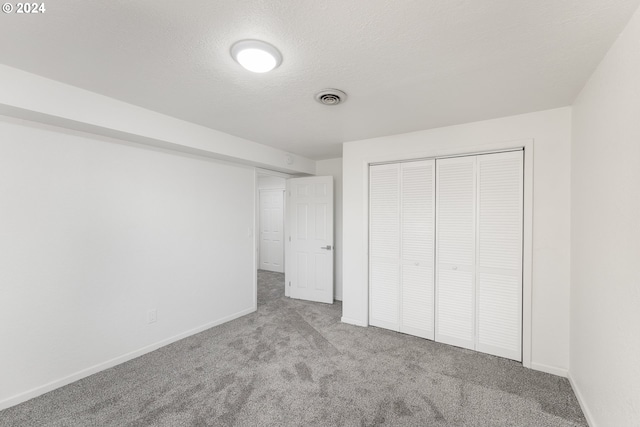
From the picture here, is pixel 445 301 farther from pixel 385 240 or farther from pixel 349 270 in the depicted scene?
pixel 349 270

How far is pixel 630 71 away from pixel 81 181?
12.2 ft

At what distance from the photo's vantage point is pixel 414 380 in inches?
90.4

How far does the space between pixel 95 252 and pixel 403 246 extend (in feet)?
10.1

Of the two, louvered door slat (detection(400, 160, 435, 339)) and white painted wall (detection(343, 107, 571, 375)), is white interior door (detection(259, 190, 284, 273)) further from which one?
white painted wall (detection(343, 107, 571, 375))

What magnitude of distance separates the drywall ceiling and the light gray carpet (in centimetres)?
230

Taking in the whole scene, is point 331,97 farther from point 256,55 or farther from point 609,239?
point 609,239

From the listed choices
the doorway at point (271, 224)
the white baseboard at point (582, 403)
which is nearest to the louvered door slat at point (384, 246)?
the white baseboard at point (582, 403)

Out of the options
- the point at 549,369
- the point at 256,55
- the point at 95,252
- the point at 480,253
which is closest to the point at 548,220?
the point at 480,253

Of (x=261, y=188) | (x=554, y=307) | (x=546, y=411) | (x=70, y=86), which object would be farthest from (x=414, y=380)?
(x=261, y=188)

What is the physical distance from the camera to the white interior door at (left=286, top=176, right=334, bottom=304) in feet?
14.3

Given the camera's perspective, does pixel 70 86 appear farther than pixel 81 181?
No

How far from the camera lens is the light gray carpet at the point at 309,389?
1871mm

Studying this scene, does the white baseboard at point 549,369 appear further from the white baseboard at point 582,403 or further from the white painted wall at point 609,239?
the white painted wall at point 609,239

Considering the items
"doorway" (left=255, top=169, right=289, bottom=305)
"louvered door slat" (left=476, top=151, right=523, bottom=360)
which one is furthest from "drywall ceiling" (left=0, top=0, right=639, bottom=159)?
"doorway" (left=255, top=169, right=289, bottom=305)
